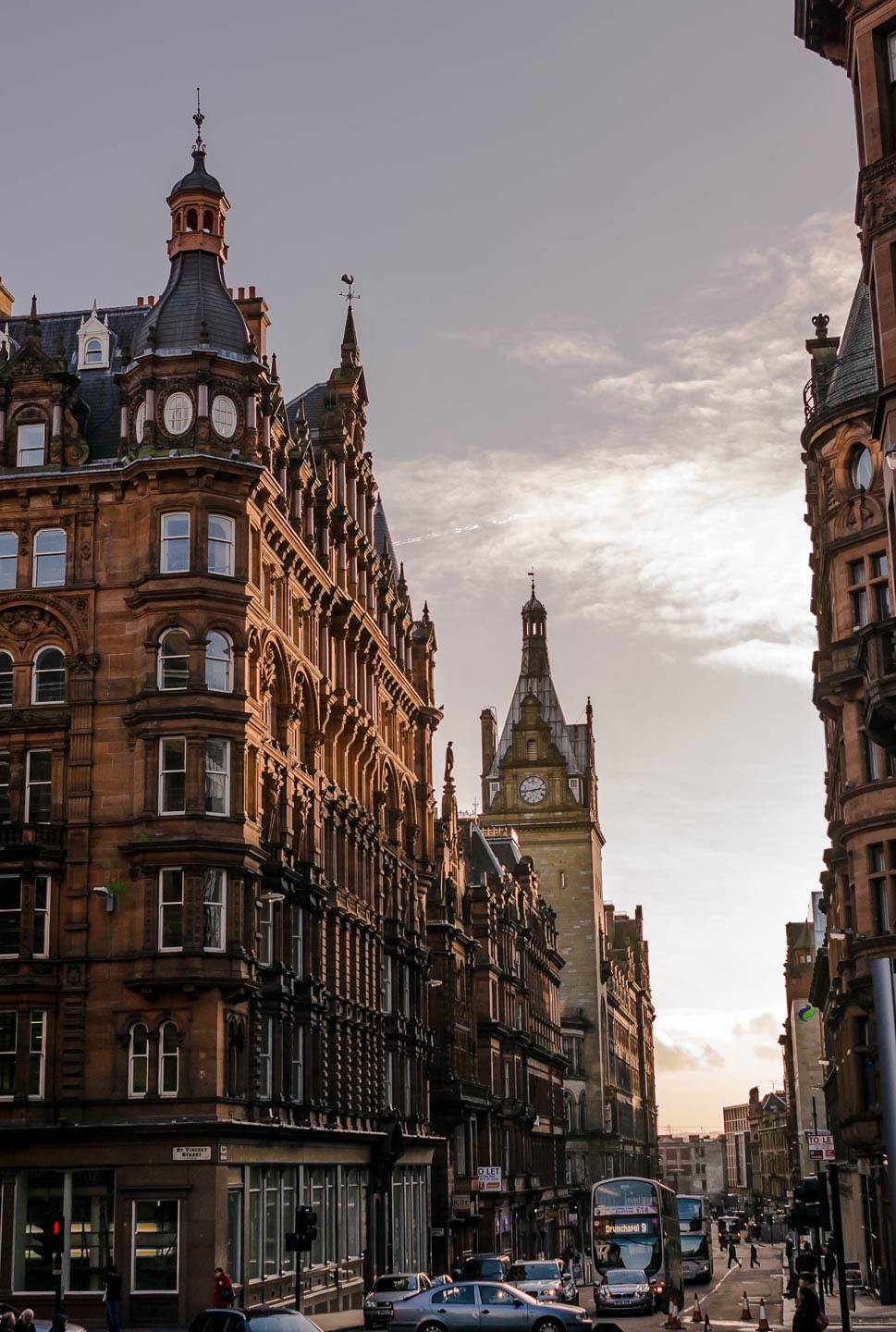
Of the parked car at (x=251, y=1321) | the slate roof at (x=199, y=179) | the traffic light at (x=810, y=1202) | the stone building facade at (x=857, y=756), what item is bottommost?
the parked car at (x=251, y=1321)

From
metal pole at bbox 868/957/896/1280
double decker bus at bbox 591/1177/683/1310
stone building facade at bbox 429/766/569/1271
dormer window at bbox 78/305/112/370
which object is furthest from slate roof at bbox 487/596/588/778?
metal pole at bbox 868/957/896/1280

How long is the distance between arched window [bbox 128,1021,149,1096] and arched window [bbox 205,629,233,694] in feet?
31.2

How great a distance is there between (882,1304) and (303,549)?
2900 cm

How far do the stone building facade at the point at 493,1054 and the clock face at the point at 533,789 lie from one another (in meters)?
15.7

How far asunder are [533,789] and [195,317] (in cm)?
9022

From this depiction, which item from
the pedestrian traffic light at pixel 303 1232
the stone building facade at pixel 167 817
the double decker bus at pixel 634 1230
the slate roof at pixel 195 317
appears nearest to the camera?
the pedestrian traffic light at pixel 303 1232

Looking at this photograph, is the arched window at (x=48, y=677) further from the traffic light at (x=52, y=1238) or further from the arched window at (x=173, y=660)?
the traffic light at (x=52, y=1238)

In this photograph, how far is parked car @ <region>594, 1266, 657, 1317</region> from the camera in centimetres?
5666

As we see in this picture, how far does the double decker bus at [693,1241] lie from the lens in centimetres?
8531

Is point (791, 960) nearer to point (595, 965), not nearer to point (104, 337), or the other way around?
point (595, 965)

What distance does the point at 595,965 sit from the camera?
13488 cm

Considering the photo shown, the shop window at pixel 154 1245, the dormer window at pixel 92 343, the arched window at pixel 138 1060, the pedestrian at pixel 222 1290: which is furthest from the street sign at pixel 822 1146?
the dormer window at pixel 92 343

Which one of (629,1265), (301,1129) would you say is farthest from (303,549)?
(629,1265)

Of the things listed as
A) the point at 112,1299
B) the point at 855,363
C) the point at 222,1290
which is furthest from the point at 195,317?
the point at 112,1299
